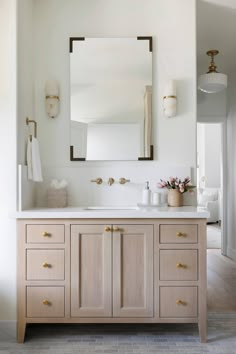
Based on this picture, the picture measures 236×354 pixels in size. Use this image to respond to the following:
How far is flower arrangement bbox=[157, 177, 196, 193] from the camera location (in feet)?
8.32

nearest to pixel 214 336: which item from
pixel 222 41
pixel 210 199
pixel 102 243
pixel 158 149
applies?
pixel 102 243

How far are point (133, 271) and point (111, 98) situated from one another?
1.40 meters

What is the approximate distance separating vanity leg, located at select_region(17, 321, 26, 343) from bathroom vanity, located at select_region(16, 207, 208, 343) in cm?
6

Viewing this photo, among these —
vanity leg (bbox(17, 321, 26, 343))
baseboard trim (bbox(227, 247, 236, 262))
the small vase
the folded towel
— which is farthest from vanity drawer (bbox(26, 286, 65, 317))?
baseboard trim (bbox(227, 247, 236, 262))

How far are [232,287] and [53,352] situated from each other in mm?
2002

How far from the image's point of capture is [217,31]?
321 cm

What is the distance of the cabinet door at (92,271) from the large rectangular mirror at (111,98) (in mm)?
752

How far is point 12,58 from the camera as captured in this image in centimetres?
230

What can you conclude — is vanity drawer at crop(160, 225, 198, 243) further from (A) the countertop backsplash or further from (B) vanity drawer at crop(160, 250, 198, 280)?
(A) the countertop backsplash

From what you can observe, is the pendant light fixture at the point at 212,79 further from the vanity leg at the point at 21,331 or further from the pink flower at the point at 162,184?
the vanity leg at the point at 21,331

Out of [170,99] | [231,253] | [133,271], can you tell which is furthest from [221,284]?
[170,99]

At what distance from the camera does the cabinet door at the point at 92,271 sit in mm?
2195

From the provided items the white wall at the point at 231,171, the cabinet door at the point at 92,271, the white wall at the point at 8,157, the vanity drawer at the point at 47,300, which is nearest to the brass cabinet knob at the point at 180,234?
the cabinet door at the point at 92,271

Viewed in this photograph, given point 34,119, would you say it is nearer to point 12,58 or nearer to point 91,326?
point 12,58
